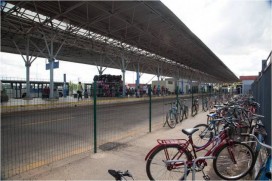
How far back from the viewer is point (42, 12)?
18.5 metres

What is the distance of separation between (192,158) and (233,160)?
869 millimetres

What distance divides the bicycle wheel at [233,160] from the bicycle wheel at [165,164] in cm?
64

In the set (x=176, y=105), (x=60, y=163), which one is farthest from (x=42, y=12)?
(x=60, y=163)

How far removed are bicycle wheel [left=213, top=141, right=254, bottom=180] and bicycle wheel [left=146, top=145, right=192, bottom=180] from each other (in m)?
0.64

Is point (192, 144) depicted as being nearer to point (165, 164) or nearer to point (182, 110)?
point (165, 164)

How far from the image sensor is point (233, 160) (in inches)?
171

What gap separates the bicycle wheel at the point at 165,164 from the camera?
3.96 m

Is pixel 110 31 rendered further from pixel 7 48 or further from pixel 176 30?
pixel 7 48

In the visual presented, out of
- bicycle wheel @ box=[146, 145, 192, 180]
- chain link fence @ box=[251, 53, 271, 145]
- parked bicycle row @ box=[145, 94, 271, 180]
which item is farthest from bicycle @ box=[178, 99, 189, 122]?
bicycle wheel @ box=[146, 145, 192, 180]

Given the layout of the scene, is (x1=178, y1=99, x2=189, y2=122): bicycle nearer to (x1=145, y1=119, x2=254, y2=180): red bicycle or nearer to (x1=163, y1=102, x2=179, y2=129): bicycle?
(x1=163, y1=102, x2=179, y2=129): bicycle

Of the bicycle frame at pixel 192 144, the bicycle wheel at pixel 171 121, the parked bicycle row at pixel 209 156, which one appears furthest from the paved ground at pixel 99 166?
the bicycle wheel at pixel 171 121

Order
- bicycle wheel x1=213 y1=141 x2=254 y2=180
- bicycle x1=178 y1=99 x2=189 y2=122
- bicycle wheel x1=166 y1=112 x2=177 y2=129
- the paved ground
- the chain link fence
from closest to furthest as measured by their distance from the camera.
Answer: bicycle wheel x1=213 y1=141 x2=254 y2=180 < the paved ground < the chain link fence < bicycle wheel x1=166 y1=112 x2=177 y2=129 < bicycle x1=178 y1=99 x2=189 y2=122

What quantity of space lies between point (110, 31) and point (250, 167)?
20.9 meters

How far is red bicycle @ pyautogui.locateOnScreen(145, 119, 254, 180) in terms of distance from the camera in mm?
3965
